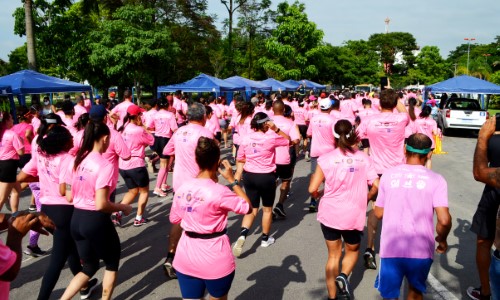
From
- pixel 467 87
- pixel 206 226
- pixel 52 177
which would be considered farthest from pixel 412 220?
pixel 467 87

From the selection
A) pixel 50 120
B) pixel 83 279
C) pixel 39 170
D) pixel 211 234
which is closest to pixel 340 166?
pixel 211 234

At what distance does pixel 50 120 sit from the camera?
15.7ft

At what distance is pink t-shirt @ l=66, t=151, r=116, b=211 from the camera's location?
3588mm

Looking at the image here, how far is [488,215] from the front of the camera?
4102mm

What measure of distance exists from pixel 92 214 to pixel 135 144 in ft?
9.50

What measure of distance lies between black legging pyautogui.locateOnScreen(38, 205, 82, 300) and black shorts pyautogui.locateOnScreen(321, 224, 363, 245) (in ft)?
→ 8.28

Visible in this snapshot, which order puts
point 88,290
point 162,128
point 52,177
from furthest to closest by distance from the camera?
point 162,128, point 88,290, point 52,177

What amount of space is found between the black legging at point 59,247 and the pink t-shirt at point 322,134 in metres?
4.85

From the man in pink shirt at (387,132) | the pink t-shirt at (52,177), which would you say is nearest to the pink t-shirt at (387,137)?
the man in pink shirt at (387,132)

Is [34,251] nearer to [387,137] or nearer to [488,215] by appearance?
[387,137]

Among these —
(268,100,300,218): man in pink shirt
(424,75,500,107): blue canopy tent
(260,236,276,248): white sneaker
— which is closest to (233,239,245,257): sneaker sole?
(260,236,276,248): white sneaker

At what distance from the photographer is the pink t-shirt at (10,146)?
666 cm

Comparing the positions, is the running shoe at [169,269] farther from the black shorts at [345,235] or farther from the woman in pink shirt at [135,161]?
the black shorts at [345,235]

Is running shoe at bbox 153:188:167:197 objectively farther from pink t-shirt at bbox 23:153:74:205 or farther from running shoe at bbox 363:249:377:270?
running shoe at bbox 363:249:377:270
